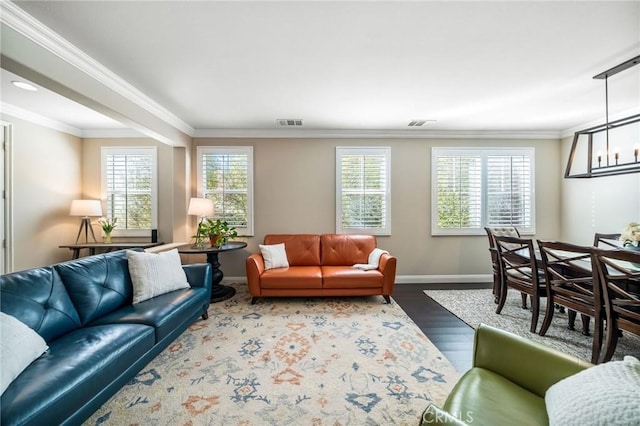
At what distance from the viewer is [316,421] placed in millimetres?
1653

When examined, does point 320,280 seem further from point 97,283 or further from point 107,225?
point 107,225

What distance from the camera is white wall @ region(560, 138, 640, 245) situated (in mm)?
3568

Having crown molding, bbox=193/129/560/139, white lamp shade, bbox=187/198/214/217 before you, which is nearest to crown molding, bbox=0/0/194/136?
crown molding, bbox=193/129/560/139

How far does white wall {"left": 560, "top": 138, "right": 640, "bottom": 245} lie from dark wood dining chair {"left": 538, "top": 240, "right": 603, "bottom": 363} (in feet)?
5.99

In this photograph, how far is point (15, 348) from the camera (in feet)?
4.69

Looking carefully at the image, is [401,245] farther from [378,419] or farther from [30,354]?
[30,354]

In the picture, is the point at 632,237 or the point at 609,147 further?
the point at 609,147

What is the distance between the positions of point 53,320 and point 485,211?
5549 mm

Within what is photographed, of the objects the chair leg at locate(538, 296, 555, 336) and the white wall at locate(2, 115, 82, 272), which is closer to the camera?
the chair leg at locate(538, 296, 555, 336)

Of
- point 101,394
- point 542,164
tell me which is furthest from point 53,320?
point 542,164

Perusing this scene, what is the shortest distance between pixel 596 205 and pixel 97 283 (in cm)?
646

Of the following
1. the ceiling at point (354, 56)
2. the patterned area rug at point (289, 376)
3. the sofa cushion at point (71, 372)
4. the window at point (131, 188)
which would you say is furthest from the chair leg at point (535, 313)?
the window at point (131, 188)

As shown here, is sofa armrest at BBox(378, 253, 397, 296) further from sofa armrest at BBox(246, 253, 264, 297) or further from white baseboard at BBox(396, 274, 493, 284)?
sofa armrest at BBox(246, 253, 264, 297)

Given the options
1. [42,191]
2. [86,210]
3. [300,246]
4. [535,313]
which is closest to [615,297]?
[535,313]
